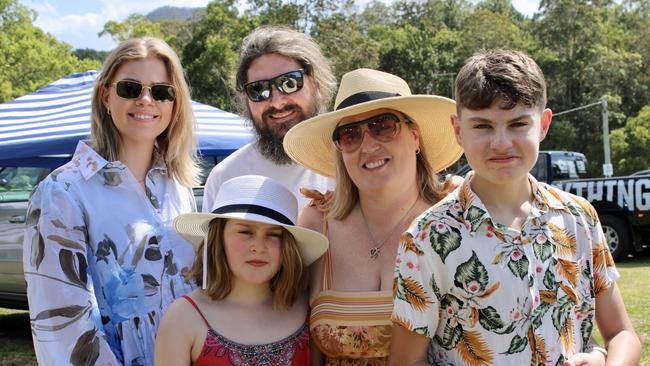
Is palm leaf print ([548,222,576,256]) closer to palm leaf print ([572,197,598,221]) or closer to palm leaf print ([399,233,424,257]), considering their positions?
palm leaf print ([572,197,598,221])

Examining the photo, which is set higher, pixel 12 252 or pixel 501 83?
pixel 501 83

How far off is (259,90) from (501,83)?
1702 mm

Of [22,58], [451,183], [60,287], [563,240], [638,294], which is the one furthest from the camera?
[22,58]

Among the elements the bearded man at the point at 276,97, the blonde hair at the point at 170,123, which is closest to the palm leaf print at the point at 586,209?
the bearded man at the point at 276,97

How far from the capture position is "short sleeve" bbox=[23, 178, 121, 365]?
2.33 meters

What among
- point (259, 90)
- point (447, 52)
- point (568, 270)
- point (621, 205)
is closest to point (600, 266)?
point (568, 270)

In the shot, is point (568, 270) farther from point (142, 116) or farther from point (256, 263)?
point (142, 116)

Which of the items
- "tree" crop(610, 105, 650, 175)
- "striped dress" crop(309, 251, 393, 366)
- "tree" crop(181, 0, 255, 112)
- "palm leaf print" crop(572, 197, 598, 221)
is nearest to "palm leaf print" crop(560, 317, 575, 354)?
"palm leaf print" crop(572, 197, 598, 221)

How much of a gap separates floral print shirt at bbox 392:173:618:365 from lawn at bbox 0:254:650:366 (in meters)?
4.13

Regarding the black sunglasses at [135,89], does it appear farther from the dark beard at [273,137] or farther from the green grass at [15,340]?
the green grass at [15,340]

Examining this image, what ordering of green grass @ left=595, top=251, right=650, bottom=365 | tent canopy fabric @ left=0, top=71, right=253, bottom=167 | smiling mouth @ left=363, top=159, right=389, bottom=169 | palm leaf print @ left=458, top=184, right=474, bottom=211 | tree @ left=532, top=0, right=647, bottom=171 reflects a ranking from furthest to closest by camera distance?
tree @ left=532, top=0, right=647, bottom=171 < green grass @ left=595, top=251, right=650, bottom=365 < tent canopy fabric @ left=0, top=71, right=253, bottom=167 < smiling mouth @ left=363, top=159, right=389, bottom=169 < palm leaf print @ left=458, top=184, right=474, bottom=211

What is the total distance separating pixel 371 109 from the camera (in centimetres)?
265

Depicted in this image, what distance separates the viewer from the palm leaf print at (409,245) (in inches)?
81.4

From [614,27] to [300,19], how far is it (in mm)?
28057
